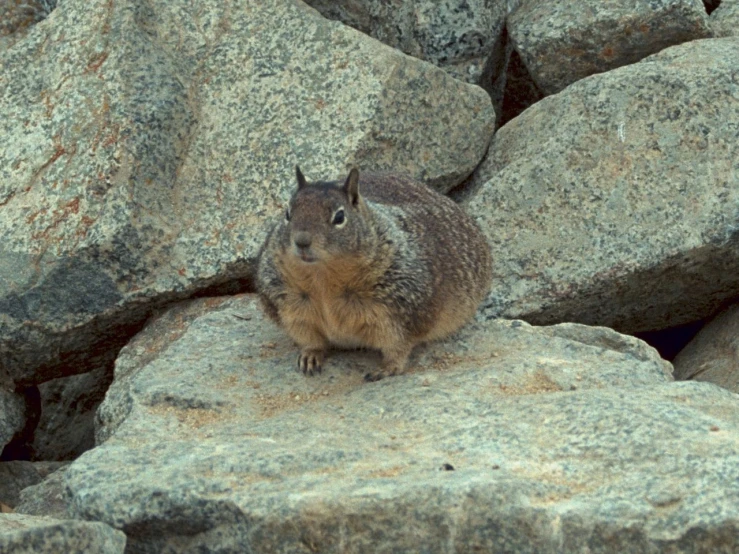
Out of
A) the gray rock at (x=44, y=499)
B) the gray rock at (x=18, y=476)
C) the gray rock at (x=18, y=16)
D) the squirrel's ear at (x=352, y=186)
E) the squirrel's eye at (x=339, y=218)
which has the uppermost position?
the gray rock at (x=18, y=16)

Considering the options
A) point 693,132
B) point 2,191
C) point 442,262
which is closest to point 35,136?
point 2,191

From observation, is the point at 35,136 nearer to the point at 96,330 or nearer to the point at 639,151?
the point at 96,330

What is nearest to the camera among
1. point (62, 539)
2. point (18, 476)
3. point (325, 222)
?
point (62, 539)

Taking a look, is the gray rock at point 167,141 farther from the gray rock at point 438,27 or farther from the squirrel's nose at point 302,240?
the squirrel's nose at point 302,240

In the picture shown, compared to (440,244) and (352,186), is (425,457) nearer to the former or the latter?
(352,186)

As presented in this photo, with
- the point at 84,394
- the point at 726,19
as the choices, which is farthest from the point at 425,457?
the point at 726,19

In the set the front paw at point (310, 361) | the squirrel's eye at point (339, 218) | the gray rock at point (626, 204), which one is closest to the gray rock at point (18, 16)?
the gray rock at point (626, 204)
